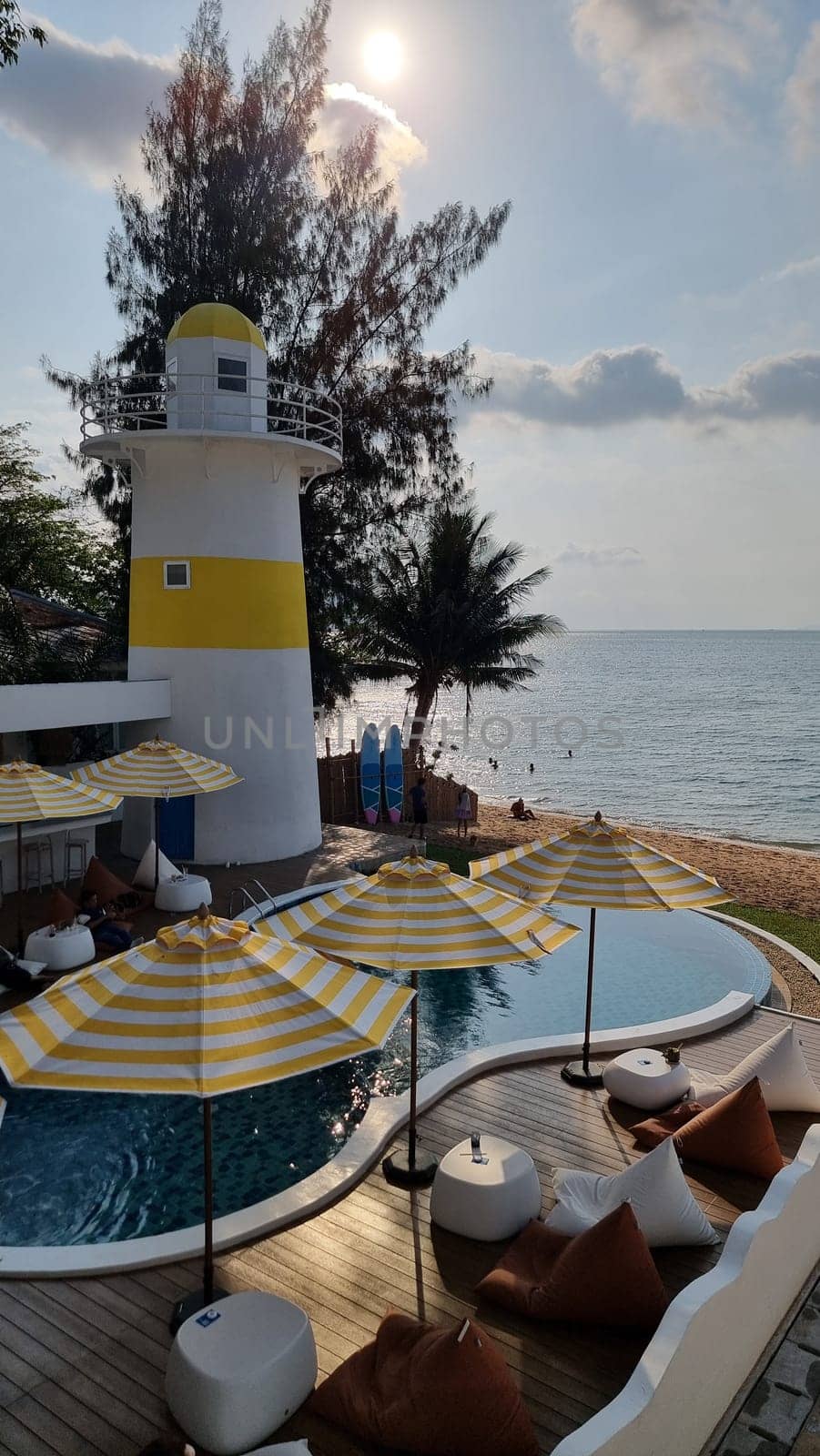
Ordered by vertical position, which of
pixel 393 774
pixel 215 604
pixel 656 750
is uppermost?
pixel 215 604

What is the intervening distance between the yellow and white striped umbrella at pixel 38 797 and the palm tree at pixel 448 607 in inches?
686

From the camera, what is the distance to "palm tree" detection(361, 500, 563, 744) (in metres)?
29.2

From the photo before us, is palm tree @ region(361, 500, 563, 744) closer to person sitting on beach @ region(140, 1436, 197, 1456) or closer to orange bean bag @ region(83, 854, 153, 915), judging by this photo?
orange bean bag @ region(83, 854, 153, 915)

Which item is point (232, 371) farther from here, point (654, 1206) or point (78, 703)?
point (654, 1206)

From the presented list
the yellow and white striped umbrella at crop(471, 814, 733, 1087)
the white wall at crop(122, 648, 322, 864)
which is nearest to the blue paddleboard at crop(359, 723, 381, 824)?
the white wall at crop(122, 648, 322, 864)

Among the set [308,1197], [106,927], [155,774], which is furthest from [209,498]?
[308,1197]

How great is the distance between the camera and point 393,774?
82.1ft

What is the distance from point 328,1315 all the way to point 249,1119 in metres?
3.50

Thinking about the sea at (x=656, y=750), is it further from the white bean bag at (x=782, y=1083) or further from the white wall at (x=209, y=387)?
the white bean bag at (x=782, y=1083)

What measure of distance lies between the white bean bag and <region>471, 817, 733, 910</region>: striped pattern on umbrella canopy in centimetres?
139

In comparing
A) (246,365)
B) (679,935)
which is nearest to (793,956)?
(679,935)

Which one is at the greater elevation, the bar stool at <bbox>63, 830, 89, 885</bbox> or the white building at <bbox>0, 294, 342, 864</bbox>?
the white building at <bbox>0, 294, 342, 864</bbox>

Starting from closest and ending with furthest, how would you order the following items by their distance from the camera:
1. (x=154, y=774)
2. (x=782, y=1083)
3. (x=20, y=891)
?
1. (x=782, y=1083)
2. (x=20, y=891)
3. (x=154, y=774)

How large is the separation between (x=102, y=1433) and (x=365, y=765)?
19.8 meters
